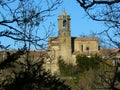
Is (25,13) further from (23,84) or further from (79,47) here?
(79,47)

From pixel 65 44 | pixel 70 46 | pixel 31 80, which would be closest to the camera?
pixel 31 80

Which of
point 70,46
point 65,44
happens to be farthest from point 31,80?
point 70,46

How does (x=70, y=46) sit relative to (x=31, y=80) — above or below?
above

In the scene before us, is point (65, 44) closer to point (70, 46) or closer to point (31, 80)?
point (70, 46)

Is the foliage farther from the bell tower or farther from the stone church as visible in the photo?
the bell tower

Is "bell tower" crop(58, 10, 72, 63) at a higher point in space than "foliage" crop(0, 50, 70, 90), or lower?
higher

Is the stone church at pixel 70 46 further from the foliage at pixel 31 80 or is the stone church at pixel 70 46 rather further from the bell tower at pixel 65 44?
the foliage at pixel 31 80

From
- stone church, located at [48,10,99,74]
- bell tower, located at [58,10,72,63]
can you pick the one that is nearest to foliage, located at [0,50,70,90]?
stone church, located at [48,10,99,74]

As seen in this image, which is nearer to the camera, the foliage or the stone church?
the foliage

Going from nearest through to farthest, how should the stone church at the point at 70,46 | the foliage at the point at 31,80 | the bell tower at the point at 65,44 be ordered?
the foliage at the point at 31,80
the stone church at the point at 70,46
the bell tower at the point at 65,44

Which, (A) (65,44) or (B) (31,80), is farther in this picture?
(A) (65,44)

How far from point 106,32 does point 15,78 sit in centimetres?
355

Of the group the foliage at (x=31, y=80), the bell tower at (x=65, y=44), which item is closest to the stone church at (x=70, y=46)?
the bell tower at (x=65, y=44)

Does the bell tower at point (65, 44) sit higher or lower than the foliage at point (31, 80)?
higher
